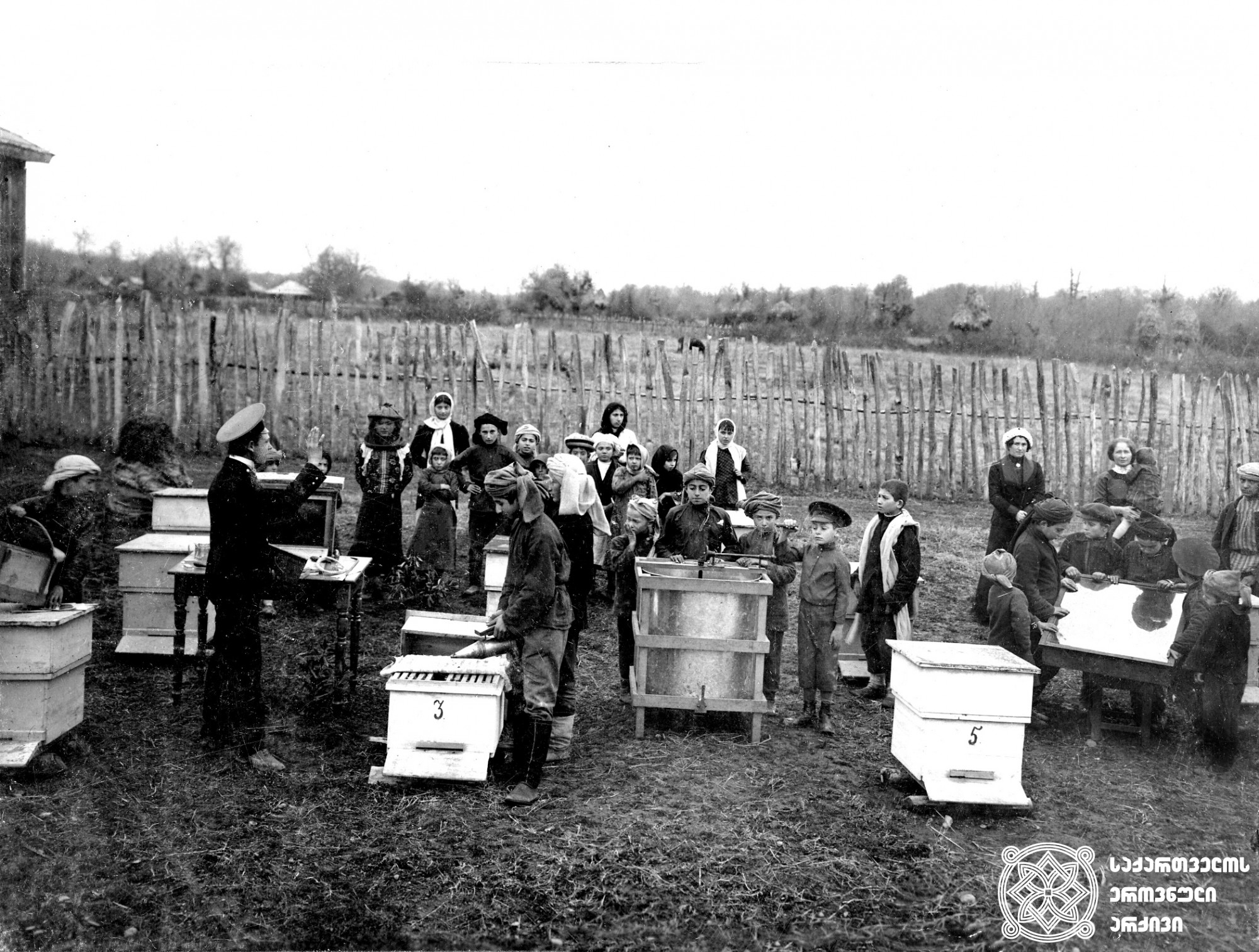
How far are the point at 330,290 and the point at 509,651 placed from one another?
1450cm

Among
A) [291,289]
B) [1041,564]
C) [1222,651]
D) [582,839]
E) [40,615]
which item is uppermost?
[291,289]

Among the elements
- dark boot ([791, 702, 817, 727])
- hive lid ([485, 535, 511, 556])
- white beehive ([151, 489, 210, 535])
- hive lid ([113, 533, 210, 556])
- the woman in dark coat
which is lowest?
dark boot ([791, 702, 817, 727])

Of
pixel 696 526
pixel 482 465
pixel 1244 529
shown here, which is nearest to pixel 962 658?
pixel 696 526

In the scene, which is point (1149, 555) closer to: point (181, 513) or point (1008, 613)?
point (1008, 613)

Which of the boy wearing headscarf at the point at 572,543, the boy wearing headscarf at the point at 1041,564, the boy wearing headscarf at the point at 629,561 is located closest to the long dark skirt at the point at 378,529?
the boy wearing headscarf at the point at 629,561

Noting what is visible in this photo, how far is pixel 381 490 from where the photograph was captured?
930 centimetres

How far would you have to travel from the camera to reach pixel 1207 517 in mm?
14211

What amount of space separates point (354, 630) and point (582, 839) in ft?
9.18

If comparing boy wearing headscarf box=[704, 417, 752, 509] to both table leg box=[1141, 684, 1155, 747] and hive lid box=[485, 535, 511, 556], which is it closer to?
hive lid box=[485, 535, 511, 556]

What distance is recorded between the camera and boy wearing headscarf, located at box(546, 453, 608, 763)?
6652 mm

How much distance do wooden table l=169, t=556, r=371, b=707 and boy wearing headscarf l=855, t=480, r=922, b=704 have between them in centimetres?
388

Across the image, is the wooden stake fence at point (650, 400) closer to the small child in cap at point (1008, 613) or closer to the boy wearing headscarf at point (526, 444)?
the boy wearing headscarf at point (526, 444)

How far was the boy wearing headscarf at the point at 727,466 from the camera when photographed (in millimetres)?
9633

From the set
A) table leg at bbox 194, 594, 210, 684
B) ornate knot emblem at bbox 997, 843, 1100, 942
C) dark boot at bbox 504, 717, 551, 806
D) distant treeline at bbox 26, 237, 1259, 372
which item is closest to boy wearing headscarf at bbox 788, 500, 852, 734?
ornate knot emblem at bbox 997, 843, 1100, 942
